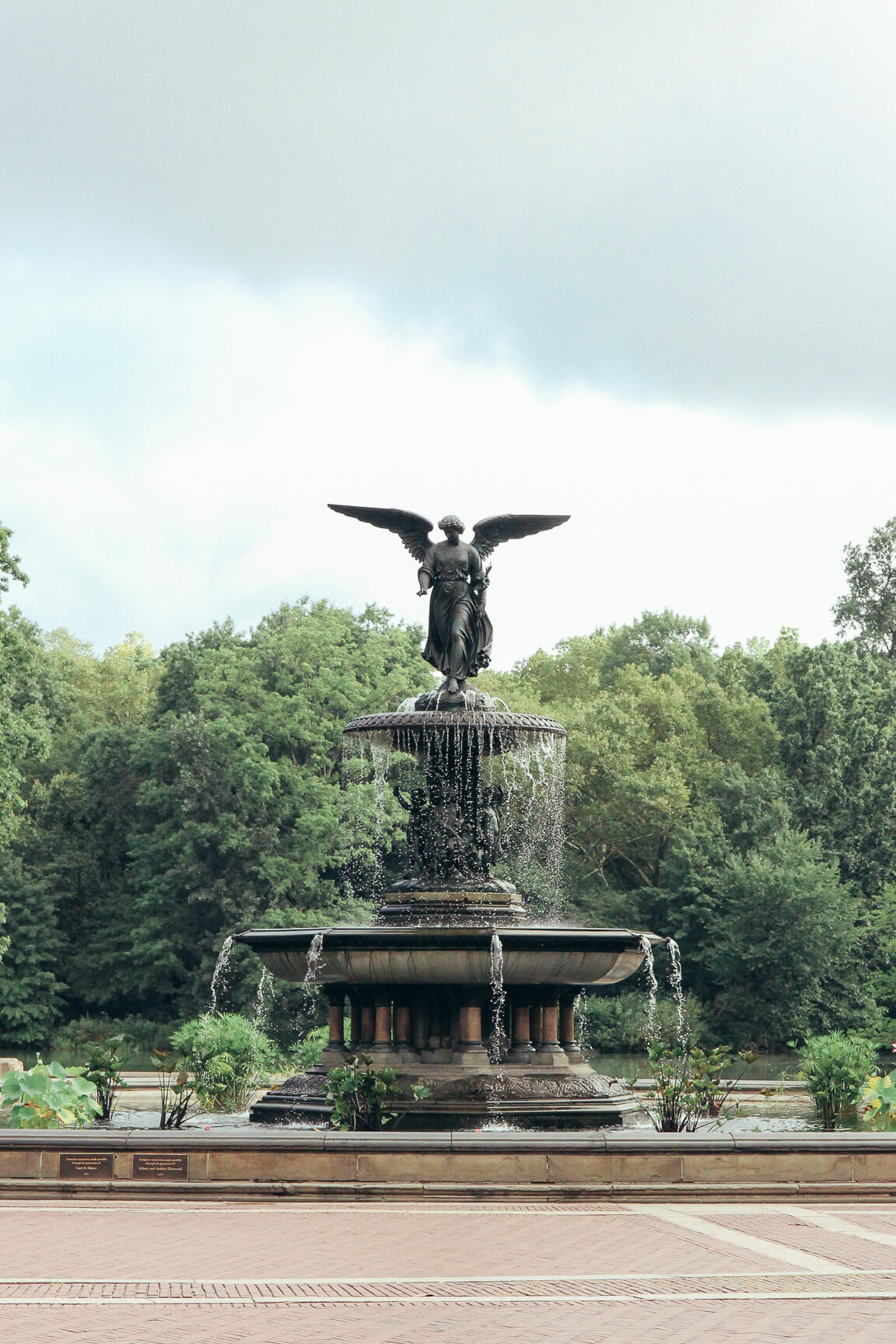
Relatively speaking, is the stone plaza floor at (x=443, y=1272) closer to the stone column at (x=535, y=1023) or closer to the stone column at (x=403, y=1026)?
the stone column at (x=403, y=1026)

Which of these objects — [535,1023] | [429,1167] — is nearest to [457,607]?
[535,1023]

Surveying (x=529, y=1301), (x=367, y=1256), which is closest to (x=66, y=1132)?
(x=367, y=1256)

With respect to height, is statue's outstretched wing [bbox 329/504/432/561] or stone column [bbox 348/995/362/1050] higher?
statue's outstretched wing [bbox 329/504/432/561]

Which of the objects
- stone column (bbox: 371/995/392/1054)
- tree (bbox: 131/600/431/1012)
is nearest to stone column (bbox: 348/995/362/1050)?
stone column (bbox: 371/995/392/1054)

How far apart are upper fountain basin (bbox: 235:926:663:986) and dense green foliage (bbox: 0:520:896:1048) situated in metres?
28.1

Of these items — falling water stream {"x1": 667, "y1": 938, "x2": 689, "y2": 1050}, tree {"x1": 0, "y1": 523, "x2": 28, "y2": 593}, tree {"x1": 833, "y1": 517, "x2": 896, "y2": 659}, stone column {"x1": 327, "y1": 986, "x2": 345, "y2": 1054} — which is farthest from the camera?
tree {"x1": 833, "y1": 517, "x2": 896, "y2": 659}

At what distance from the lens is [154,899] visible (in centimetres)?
5450

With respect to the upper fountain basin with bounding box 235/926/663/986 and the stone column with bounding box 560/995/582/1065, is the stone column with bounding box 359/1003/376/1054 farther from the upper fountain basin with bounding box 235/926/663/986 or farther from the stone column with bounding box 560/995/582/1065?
the stone column with bounding box 560/995/582/1065

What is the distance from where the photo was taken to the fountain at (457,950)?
1828cm

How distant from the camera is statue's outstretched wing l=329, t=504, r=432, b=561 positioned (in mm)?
21750

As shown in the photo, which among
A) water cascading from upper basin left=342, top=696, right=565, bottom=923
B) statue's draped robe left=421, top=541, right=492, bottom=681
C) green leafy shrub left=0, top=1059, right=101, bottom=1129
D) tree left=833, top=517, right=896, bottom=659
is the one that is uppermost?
tree left=833, top=517, right=896, bottom=659

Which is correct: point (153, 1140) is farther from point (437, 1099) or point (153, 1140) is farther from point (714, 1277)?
point (714, 1277)

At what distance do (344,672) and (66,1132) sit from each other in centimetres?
4268

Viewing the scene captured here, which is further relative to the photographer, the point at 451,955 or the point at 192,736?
the point at 192,736
